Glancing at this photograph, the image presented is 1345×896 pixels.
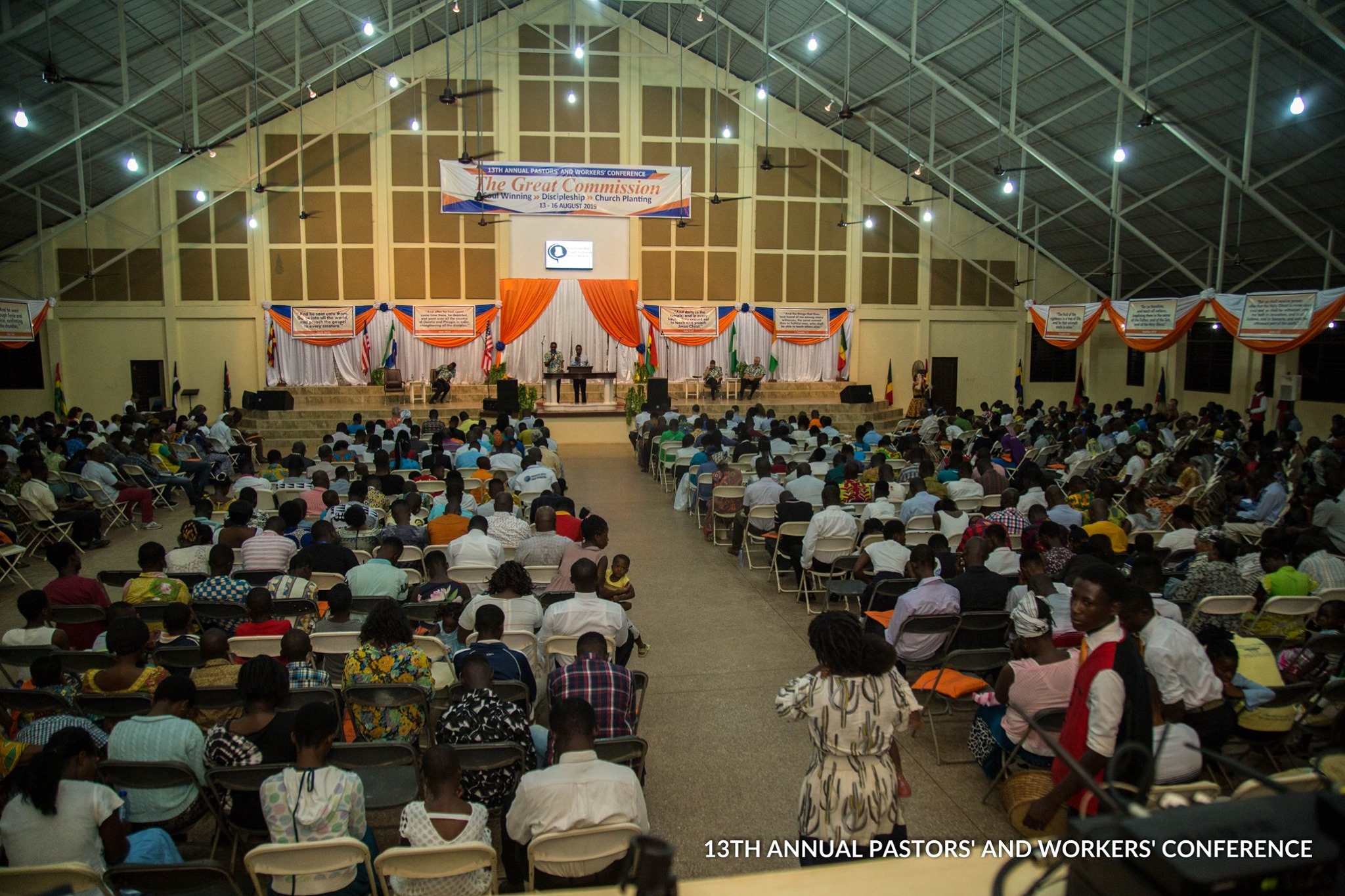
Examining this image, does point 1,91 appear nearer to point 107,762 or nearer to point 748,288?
point 107,762

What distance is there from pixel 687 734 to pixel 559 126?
59.3 feet

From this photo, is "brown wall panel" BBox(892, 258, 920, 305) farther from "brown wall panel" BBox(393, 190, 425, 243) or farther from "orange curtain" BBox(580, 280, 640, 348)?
"brown wall panel" BBox(393, 190, 425, 243)

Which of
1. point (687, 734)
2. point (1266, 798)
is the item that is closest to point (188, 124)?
point (687, 734)

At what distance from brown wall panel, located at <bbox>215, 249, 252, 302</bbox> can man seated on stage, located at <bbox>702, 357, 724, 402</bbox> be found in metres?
10.5

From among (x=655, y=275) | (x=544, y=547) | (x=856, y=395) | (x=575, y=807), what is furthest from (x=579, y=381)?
(x=575, y=807)

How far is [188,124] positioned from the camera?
17547 millimetres

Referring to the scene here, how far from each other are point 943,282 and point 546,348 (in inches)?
399

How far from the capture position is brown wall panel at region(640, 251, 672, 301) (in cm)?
2091

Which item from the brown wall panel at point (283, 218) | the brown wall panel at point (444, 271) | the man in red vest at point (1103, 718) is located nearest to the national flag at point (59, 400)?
the brown wall panel at point (283, 218)

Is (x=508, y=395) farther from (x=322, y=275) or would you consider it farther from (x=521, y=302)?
(x=322, y=275)

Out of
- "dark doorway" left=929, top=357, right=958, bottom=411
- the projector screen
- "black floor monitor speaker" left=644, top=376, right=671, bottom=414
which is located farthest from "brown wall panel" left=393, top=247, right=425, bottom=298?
"dark doorway" left=929, top=357, right=958, bottom=411

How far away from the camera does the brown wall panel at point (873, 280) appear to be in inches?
856

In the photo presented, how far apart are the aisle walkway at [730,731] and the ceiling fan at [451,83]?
754 cm

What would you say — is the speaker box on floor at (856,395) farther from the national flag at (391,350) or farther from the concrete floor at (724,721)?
the concrete floor at (724,721)
